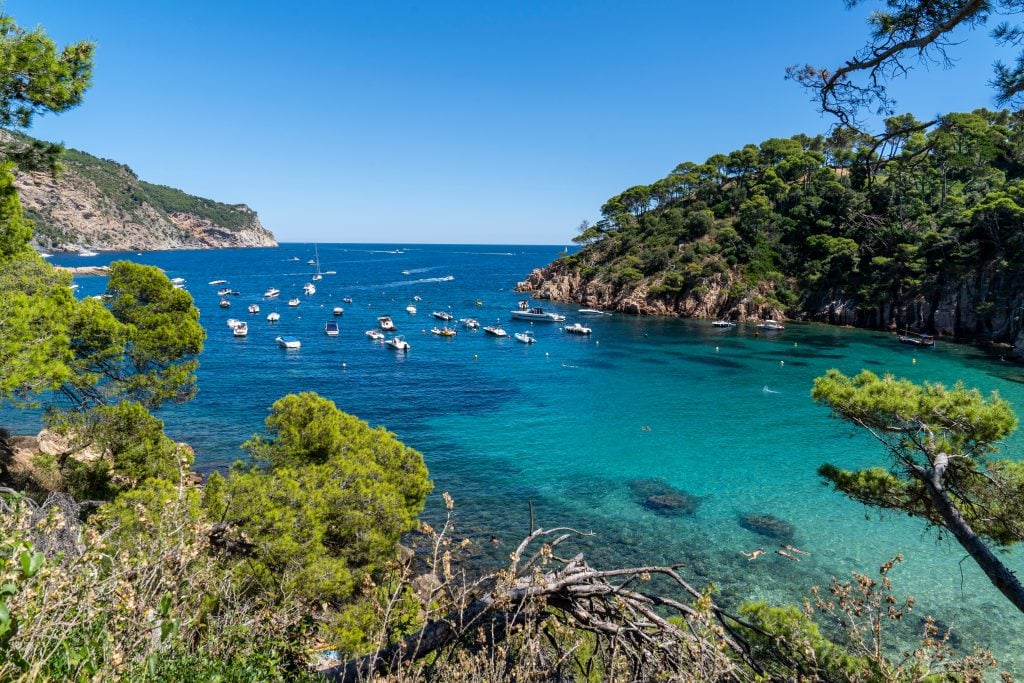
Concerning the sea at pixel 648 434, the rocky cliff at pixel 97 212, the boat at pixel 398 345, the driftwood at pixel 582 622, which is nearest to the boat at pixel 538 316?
the sea at pixel 648 434

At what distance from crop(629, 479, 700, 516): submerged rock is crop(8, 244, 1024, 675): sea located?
0.10 m

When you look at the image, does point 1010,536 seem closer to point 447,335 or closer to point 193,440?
point 193,440

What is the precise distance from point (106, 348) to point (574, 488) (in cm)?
1651

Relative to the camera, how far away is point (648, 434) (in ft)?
91.1

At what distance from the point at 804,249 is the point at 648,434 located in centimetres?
4908

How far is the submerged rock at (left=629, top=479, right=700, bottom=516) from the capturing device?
1995 cm

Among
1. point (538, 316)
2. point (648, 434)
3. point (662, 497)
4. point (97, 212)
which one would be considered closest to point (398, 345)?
point (538, 316)

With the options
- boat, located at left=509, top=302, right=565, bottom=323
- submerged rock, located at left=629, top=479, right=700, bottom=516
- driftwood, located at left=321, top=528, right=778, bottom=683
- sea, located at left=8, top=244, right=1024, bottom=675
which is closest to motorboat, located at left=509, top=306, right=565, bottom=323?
boat, located at left=509, top=302, right=565, bottom=323

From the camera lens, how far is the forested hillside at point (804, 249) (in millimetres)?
46875

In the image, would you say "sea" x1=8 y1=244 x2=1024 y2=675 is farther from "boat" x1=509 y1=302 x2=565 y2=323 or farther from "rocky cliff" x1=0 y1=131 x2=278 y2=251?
"rocky cliff" x1=0 y1=131 x2=278 y2=251

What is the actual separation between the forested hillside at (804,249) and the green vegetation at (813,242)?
14 centimetres

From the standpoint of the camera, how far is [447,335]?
2132 inches

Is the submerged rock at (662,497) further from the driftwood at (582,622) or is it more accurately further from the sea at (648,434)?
the driftwood at (582,622)

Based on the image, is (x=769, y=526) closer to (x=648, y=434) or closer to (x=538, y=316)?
(x=648, y=434)
